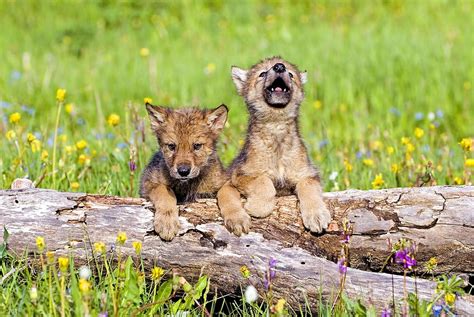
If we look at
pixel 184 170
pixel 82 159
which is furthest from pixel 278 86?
pixel 82 159

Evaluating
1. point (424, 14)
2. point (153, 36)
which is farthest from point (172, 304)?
point (424, 14)

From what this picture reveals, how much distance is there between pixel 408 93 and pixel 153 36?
208 inches

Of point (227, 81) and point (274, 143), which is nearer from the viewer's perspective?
point (274, 143)

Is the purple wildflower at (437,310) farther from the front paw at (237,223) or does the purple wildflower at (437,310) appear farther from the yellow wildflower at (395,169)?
the yellow wildflower at (395,169)

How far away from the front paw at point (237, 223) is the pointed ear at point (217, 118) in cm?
112

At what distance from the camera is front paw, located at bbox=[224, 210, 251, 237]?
15.8 feet

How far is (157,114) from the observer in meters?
5.73

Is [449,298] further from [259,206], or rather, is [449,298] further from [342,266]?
[259,206]

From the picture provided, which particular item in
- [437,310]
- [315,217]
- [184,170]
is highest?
[184,170]

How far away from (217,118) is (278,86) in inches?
20.2

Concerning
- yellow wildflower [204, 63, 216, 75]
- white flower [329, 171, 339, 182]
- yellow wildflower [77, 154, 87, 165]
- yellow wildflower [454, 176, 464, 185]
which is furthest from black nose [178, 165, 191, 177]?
yellow wildflower [204, 63, 216, 75]

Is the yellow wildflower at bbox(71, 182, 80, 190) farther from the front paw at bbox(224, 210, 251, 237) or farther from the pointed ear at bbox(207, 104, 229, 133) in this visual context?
the front paw at bbox(224, 210, 251, 237)

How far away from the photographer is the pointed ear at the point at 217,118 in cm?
579

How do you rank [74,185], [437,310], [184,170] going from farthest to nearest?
1. [74,185]
2. [184,170]
3. [437,310]
